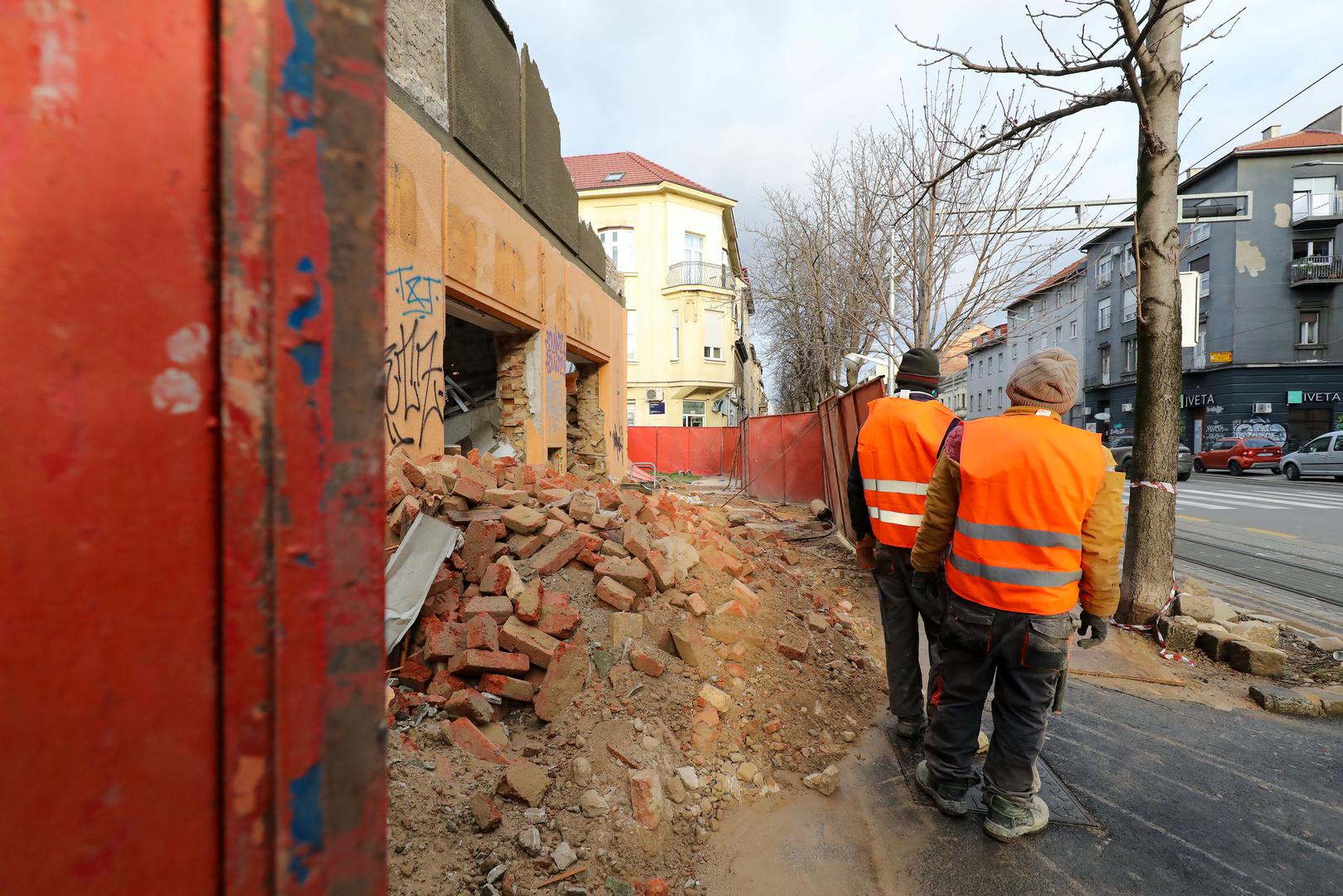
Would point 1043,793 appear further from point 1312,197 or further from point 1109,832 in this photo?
point 1312,197

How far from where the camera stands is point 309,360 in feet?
2.37

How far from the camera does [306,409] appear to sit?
72 cm

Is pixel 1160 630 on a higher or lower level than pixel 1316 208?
lower

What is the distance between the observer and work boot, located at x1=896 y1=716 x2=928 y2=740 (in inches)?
136

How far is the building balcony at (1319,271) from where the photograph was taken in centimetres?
2842

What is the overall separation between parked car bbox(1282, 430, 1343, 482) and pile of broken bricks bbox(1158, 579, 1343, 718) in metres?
19.6

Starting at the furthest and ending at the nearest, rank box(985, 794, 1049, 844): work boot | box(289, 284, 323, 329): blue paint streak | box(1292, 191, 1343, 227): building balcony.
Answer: box(1292, 191, 1343, 227): building balcony → box(985, 794, 1049, 844): work boot → box(289, 284, 323, 329): blue paint streak

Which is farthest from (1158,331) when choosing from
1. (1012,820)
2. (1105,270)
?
(1105,270)

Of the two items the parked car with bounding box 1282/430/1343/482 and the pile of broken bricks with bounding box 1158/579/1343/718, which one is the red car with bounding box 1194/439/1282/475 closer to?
the parked car with bounding box 1282/430/1343/482

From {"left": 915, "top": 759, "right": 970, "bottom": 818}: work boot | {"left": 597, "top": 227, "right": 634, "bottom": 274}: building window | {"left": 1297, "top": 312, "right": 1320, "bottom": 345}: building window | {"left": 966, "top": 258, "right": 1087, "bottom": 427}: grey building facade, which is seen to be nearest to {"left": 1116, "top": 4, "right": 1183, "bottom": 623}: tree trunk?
{"left": 915, "top": 759, "right": 970, "bottom": 818}: work boot

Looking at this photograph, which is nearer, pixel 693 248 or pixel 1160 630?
pixel 1160 630

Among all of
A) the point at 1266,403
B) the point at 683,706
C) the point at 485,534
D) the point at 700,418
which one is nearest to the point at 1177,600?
the point at 683,706

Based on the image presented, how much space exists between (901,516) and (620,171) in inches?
1186

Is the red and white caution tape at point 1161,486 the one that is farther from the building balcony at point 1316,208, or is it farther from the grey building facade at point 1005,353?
the building balcony at point 1316,208
